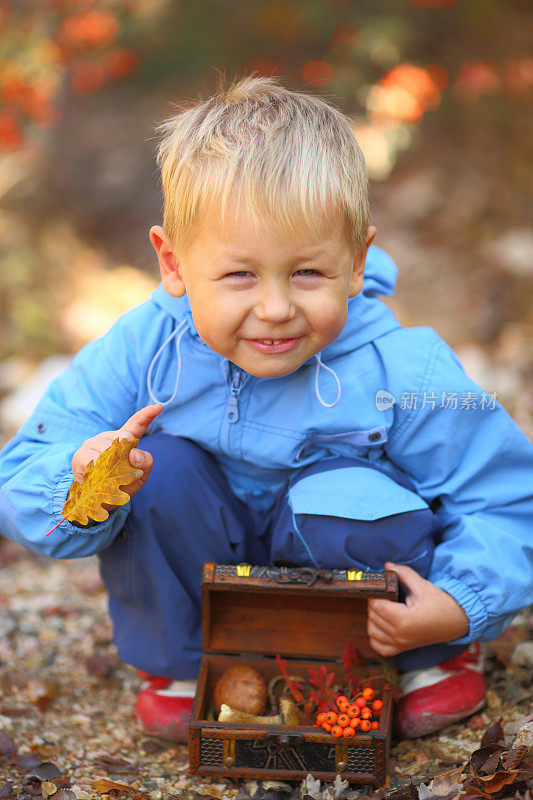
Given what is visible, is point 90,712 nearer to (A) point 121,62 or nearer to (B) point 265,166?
(B) point 265,166

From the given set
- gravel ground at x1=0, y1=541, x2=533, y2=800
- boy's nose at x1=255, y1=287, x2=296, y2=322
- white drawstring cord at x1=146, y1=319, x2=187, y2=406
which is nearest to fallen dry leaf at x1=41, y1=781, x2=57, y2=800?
gravel ground at x1=0, y1=541, x2=533, y2=800

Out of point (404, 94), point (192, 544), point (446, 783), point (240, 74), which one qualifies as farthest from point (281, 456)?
point (404, 94)

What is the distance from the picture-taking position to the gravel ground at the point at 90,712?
6.16 feet

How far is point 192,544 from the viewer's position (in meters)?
2.06

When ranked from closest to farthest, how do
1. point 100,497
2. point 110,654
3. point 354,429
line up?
point 100,497 < point 354,429 < point 110,654

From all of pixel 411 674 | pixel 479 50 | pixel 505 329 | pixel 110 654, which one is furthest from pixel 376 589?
pixel 479 50

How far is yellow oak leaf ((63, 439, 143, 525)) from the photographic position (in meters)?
1.78

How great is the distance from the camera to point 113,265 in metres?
5.02

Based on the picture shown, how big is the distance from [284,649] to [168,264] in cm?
94

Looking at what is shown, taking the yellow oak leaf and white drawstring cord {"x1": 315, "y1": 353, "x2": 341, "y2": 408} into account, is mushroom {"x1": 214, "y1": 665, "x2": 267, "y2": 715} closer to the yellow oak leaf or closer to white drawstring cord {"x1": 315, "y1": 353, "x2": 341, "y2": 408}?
the yellow oak leaf

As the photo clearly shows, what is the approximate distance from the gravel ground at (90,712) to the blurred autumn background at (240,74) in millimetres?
2124

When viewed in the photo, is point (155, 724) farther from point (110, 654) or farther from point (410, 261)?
point (410, 261)

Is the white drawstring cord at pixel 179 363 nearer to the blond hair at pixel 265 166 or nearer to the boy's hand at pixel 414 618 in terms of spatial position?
the blond hair at pixel 265 166

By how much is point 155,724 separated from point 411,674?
0.63 m
